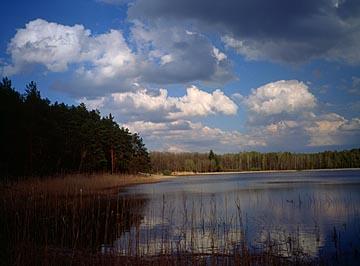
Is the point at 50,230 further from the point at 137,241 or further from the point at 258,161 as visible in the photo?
the point at 258,161

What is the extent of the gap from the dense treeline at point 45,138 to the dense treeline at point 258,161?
82221 millimetres

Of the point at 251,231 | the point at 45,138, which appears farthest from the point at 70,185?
the point at 251,231

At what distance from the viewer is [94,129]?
51062mm

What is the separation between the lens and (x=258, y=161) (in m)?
159

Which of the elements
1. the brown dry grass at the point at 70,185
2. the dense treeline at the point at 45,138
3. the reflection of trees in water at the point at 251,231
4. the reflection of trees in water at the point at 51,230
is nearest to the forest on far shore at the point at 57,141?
the dense treeline at the point at 45,138

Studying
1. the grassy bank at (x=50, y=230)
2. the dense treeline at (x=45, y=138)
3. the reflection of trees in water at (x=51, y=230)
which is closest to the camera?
the grassy bank at (x=50, y=230)

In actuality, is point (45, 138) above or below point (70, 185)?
above

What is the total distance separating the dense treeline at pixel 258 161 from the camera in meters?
138

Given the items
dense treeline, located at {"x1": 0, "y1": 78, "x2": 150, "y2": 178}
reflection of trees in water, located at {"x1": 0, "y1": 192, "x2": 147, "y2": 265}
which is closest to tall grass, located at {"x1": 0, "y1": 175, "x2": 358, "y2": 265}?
reflection of trees in water, located at {"x1": 0, "y1": 192, "x2": 147, "y2": 265}

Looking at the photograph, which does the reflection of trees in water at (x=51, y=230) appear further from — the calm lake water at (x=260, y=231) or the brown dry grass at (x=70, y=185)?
the brown dry grass at (x=70, y=185)

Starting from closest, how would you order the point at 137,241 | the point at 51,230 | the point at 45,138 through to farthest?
the point at 137,241, the point at 51,230, the point at 45,138

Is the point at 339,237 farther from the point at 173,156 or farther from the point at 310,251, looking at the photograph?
the point at 173,156

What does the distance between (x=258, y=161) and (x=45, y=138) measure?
13395 cm

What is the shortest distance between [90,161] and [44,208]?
104ft
